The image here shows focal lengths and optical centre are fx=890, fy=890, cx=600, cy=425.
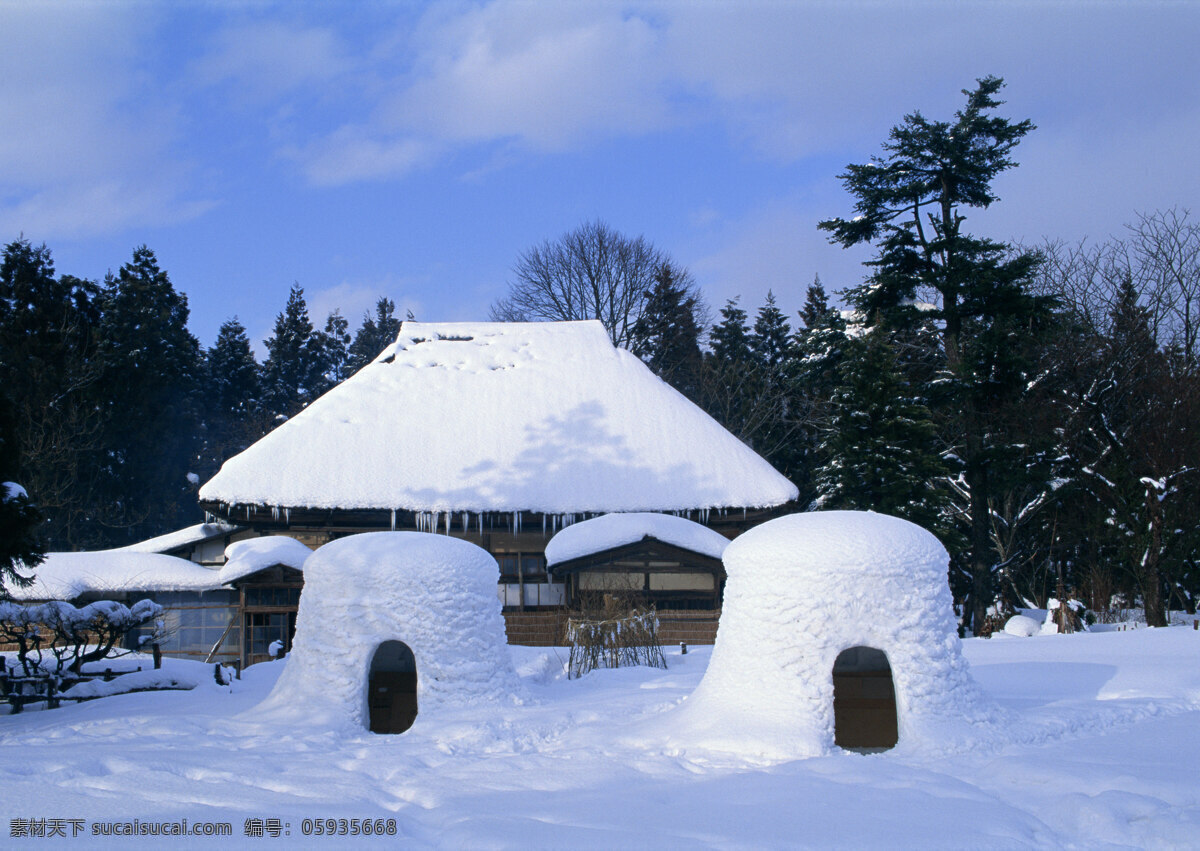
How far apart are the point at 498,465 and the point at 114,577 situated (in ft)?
30.5

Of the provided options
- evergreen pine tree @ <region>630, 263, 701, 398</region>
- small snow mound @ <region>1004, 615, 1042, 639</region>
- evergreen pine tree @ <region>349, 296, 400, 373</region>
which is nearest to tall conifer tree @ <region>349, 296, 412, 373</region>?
evergreen pine tree @ <region>349, 296, 400, 373</region>

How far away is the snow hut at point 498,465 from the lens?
2042 cm

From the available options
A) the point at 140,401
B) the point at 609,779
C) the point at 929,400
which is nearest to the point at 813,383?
the point at 929,400

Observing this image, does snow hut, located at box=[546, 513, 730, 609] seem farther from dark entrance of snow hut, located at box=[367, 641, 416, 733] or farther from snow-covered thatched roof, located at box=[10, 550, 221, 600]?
snow-covered thatched roof, located at box=[10, 550, 221, 600]

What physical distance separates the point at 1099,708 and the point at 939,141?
17.7 metres

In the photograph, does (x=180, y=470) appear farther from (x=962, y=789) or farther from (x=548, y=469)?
(x=962, y=789)

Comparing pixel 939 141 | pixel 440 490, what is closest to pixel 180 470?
pixel 440 490

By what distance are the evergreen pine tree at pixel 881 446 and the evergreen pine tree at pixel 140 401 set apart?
81.7 feet

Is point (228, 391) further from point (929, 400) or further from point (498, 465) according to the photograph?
point (929, 400)

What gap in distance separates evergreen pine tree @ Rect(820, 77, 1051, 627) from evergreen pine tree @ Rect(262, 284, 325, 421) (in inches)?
1156

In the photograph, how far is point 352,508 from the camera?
2009 cm

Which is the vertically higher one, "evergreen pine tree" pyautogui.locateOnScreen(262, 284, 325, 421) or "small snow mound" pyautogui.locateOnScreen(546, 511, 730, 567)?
"evergreen pine tree" pyautogui.locateOnScreen(262, 284, 325, 421)

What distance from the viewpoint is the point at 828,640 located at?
316 inches

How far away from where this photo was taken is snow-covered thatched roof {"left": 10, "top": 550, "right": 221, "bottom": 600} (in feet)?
67.3
